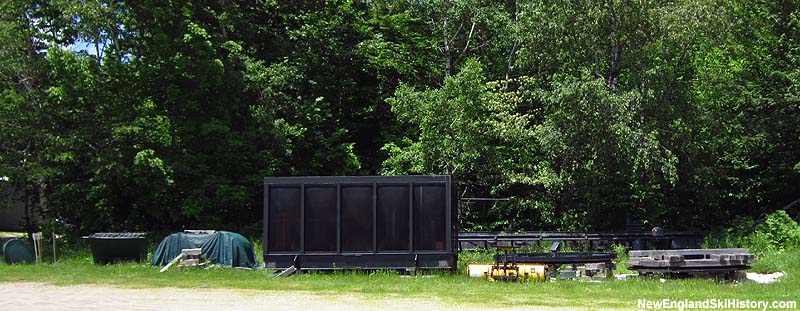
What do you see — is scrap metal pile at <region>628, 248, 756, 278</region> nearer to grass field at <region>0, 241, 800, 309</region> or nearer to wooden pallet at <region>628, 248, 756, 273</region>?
wooden pallet at <region>628, 248, 756, 273</region>

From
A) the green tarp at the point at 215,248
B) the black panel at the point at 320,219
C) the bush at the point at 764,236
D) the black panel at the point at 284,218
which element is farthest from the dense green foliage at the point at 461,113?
the black panel at the point at 320,219

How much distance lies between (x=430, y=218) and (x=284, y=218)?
3459 millimetres

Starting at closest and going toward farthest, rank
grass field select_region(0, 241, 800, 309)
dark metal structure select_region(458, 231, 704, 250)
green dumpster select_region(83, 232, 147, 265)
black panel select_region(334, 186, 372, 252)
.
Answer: grass field select_region(0, 241, 800, 309) < black panel select_region(334, 186, 372, 252) < green dumpster select_region(83, 232, 147, 265) < dark metal structure select_region(458, 231, 704, 250)

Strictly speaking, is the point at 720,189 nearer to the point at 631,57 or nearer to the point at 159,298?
the point at 631,57

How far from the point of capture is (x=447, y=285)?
16344 millimetres

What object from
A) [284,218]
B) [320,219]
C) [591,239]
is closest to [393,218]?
[320,219]

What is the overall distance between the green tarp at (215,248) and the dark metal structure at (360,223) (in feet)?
6.44

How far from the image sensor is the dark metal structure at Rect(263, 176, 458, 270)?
18781 millimetres

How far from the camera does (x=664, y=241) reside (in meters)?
24.6

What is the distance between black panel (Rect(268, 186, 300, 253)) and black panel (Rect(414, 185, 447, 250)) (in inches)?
111

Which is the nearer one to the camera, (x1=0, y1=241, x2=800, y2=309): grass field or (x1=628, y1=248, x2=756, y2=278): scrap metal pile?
(x1=0, y1=241, x2=800, y2=309): grass field

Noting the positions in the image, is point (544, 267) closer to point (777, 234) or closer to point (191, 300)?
point (191, 300)

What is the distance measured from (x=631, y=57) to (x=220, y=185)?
49.2 ft

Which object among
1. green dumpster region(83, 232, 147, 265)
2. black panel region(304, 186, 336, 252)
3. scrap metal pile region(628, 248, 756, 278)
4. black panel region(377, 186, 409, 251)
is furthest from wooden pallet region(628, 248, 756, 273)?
green dumpster region(83, 232, 147, 265)
